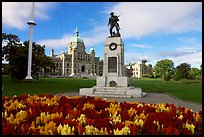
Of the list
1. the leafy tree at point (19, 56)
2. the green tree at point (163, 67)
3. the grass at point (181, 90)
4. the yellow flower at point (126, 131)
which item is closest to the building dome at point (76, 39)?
the green tree at point (163, 67)

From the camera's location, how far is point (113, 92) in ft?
63.4

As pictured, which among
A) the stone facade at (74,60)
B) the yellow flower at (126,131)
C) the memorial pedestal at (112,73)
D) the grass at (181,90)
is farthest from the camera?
the stone facade at (74,60)

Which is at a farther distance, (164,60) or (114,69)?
(164,60)

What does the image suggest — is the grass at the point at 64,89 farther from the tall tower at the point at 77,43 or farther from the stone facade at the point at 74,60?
the tall tower at the point at 77,43

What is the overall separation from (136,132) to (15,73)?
38.8 metres

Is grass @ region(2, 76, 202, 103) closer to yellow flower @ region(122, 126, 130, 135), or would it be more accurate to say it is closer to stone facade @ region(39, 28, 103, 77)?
yellow flower @ region(122, 126, 130, 135)

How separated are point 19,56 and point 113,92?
79.0 feet

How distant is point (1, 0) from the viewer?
2.81 m

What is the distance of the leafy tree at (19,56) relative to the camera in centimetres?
3311

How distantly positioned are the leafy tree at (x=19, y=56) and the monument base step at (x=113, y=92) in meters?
17.8

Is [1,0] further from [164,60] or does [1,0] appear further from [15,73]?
[164,60]

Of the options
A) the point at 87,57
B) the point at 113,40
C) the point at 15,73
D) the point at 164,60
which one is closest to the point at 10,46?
the point at 15,73

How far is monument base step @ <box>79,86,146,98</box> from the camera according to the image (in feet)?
59.6

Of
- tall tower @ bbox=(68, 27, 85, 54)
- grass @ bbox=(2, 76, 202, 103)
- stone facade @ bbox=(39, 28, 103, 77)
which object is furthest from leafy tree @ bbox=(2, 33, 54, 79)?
tall tower @ bbox=(68, 27, 85, 54)
